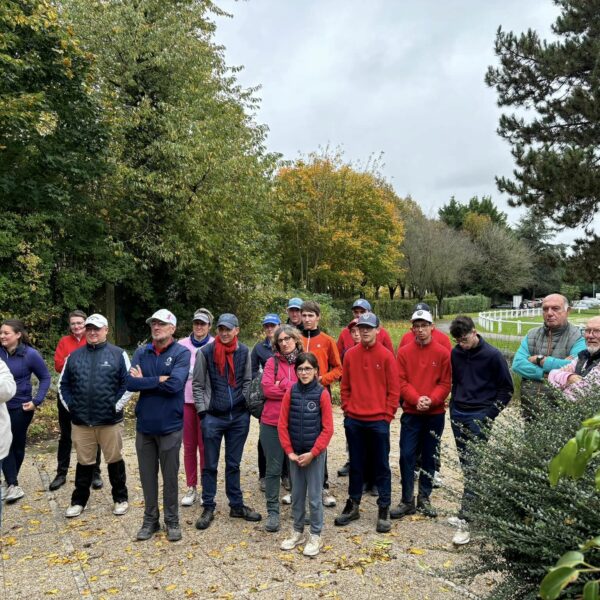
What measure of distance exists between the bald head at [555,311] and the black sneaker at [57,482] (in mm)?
5399

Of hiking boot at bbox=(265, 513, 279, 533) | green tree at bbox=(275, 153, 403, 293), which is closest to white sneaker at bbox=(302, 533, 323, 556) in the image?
hiking boot at bbox=(265, 513, 279, 533)

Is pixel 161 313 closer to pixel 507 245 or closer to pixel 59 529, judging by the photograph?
pixel 59 529

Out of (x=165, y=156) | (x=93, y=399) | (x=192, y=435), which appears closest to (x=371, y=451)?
(x=192, y=435)

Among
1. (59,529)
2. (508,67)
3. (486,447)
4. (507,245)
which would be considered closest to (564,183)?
(508,67)

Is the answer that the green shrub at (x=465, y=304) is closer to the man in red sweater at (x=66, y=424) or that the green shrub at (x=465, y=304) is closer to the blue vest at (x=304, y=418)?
the man in red sweater at (x=66, y=424)

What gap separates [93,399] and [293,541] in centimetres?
221

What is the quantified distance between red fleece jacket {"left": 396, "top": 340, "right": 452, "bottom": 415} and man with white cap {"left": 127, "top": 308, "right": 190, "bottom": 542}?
2.09 metres

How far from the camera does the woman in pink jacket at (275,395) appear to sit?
483 cm

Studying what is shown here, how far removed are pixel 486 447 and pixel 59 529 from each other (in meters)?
3.95

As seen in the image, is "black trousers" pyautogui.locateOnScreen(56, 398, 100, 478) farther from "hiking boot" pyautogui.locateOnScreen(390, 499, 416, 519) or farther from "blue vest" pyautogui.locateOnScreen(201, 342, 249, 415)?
"hiking boot" pyautogui.locateOnScreen(390, 499, 416, 519)

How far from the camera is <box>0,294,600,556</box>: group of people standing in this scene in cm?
457

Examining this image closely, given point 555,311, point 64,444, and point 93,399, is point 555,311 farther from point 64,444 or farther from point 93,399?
point 64,444

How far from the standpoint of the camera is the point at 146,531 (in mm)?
4621

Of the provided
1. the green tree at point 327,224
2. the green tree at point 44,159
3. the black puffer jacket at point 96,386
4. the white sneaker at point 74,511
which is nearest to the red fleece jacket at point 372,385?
the black puffer jacket at point 96,386
